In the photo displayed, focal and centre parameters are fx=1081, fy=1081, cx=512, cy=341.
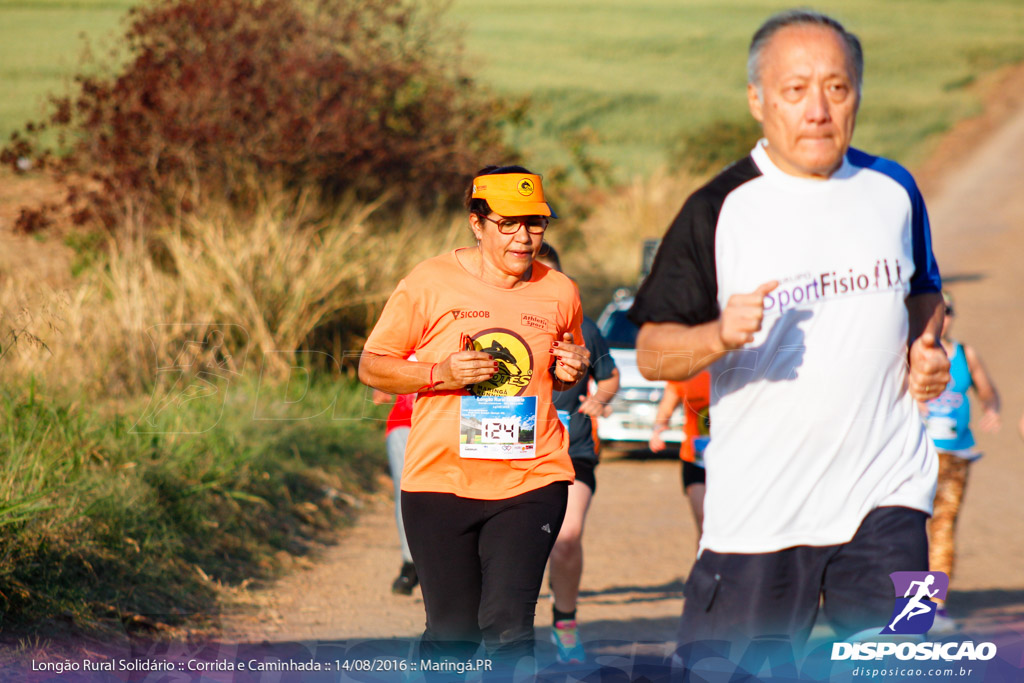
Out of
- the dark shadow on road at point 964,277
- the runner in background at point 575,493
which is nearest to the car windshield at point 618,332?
the runner in background at point 575,493

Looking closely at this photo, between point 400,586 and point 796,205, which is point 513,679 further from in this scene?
point 400,586

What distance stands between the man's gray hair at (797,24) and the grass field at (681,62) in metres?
23.8

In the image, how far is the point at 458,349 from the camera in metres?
3.68

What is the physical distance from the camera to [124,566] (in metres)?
5.43

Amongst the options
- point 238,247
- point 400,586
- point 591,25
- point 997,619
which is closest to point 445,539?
point 400,586

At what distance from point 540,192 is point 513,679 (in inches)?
66.6

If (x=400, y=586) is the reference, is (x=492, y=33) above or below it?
above

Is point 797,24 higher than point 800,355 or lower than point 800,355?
higher

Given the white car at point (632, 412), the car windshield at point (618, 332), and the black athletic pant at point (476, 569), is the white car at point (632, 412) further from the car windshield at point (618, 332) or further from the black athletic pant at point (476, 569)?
the black athletic pant at point (476, 569)

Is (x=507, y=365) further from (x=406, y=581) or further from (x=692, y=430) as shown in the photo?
(x=406, y=581)

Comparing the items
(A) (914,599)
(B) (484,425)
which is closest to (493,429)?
(B) (484,425)

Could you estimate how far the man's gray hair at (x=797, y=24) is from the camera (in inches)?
116

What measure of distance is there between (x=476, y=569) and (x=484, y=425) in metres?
0.49

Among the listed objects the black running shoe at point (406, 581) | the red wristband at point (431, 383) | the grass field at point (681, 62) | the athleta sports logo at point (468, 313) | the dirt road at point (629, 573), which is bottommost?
the dirt road at point (629, 573)
